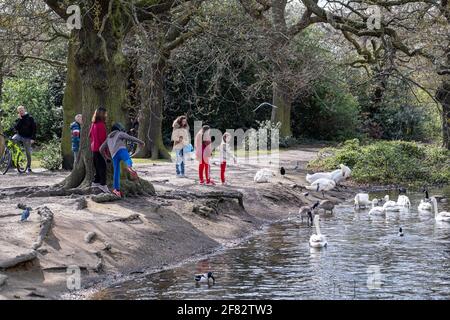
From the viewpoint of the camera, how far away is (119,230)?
16.9 m

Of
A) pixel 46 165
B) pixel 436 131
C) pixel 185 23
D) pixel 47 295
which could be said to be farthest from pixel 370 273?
pixel 436 131

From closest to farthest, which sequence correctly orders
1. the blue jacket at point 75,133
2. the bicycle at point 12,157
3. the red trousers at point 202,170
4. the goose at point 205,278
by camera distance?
the goose at point 205,278 → the red trousers at point 202,170 → the blue jacket at point 75,133 → the bicycle at point 12,157

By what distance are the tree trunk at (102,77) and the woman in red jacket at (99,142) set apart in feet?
1.53

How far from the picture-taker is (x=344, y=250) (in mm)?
17625

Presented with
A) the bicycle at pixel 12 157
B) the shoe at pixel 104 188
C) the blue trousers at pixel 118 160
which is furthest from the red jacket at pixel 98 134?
the bicycle at pixel 12 157

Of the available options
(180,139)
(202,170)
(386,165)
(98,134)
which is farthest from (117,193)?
(386,165)

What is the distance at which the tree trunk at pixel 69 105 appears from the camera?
27797 millimetres

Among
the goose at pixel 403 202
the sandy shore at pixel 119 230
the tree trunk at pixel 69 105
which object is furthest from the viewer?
the tree trunk at pixel 69 105

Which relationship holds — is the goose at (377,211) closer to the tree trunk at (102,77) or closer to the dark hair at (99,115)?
the tree trunk at (102,77)

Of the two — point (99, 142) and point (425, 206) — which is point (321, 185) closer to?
point (425, 206)

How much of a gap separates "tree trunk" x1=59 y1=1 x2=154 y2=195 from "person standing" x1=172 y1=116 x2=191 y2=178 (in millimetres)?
4978

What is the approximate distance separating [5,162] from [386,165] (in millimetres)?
14102

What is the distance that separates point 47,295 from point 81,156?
7731 millimetres

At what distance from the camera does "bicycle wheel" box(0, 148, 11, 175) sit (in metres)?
27.4
